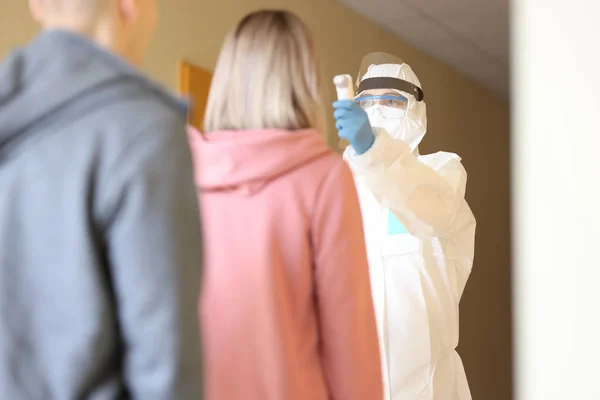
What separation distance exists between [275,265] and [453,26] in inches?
96.0

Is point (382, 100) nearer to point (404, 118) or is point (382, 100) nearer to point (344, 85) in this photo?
point (404, 118)

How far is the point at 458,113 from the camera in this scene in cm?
374

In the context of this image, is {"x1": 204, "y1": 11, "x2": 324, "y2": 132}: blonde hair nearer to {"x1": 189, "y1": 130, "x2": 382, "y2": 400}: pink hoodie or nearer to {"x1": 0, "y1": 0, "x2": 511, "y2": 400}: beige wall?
{"x1": 189, "y1": 130, "x2": 382, "y2": 400}: pink hoodie

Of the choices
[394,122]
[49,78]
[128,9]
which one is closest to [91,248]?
[49,78]

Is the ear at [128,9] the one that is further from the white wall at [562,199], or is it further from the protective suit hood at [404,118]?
the protective suit hood at [404,118]

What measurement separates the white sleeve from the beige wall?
2.25 feet

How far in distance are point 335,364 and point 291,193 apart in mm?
249

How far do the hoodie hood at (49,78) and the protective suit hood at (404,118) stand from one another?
1230 mm

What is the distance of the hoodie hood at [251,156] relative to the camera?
93 cm

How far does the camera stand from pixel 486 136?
411 centimetres

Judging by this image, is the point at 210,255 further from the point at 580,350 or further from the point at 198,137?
the point at 580,350

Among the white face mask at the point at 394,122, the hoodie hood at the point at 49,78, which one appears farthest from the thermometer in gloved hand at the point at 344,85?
the white face mask at the point at 394,122

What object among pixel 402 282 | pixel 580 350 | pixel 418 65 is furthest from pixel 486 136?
pixel 580 350

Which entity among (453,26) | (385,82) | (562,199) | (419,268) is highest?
(453,26)
